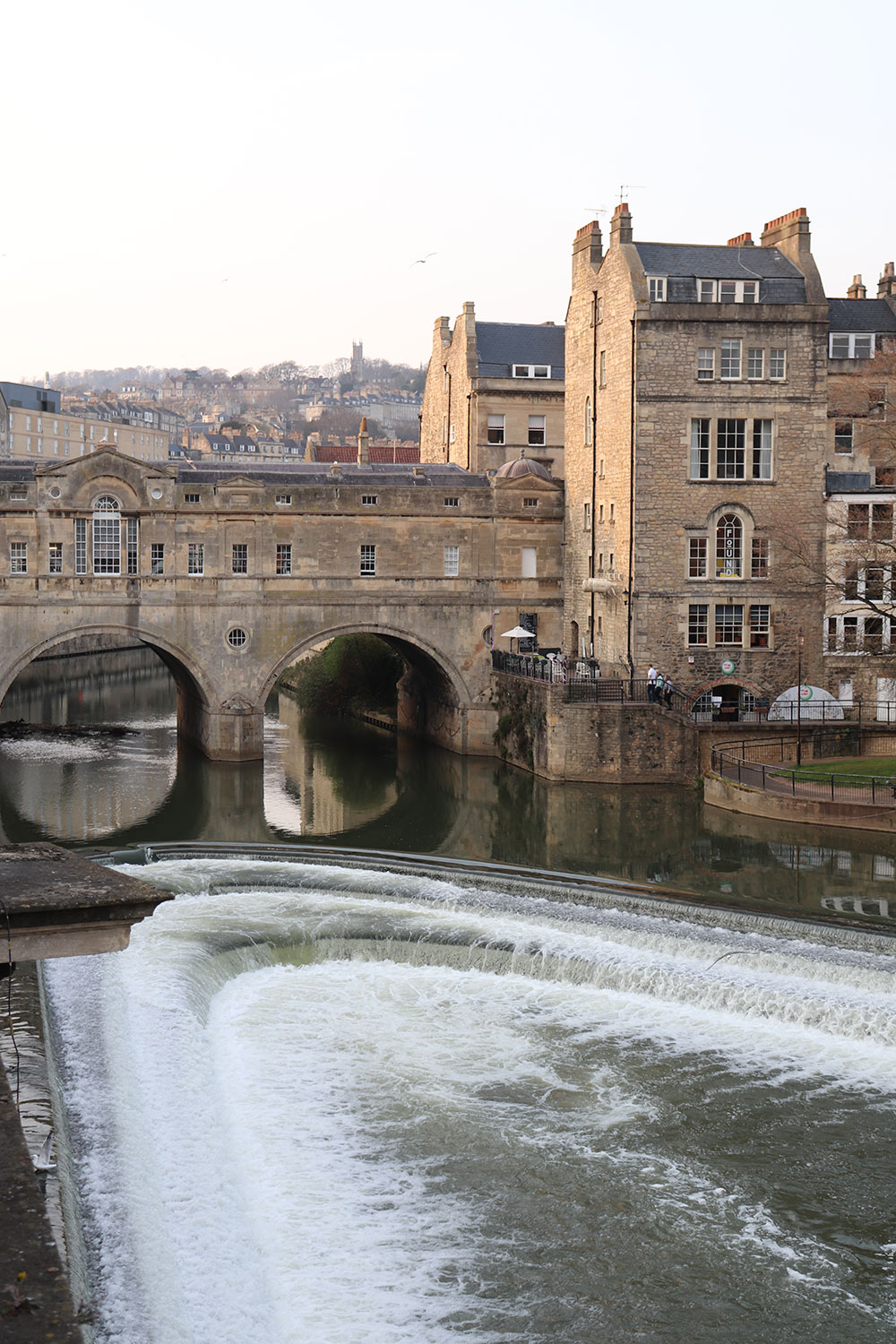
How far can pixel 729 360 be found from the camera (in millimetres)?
42156

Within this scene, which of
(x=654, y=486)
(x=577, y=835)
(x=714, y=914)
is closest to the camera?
(x=714, y=914)

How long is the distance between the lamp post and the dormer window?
397 inches

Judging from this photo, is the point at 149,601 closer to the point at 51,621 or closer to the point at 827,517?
the point at 51,621

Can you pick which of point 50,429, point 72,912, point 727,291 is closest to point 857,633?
point 727,291

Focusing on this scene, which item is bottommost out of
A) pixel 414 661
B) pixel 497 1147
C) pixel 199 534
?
pixel 497 1147

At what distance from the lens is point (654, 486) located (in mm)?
42000

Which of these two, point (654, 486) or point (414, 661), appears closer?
point (654, 486)

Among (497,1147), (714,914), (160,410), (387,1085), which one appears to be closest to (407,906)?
(714,914)

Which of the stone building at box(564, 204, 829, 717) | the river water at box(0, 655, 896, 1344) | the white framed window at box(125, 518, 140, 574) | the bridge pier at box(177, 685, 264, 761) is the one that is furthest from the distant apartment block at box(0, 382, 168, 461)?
the river water at box(0, 655, 896, 1344)

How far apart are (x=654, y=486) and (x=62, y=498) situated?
18.0 meters

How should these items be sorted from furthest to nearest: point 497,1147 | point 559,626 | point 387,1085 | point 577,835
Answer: point 559,626, point 577,835, point 387,1085, point 497,1147

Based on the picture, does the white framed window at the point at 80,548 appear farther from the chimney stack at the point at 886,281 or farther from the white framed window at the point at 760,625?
the chimney stack at the point at 886,281

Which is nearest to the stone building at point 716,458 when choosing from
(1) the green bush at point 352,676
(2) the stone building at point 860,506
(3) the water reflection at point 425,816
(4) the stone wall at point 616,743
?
(2) the stone building at point 860,506

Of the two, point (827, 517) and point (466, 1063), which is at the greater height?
point (827, 517)
